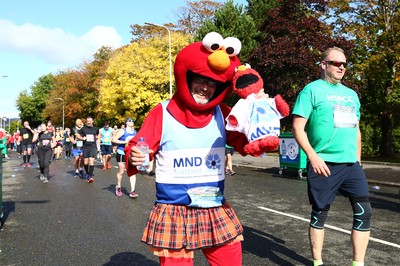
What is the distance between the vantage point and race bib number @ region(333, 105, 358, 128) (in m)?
3.51

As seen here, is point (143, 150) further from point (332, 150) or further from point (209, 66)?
point (332, 150)

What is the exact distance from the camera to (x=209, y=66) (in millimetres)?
2473

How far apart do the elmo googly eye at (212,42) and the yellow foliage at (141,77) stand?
105 ft

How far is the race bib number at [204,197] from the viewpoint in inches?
96.6

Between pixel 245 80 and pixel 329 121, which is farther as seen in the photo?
pixel 329 121

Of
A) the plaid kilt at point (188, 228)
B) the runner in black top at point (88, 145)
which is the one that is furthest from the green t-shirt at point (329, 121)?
the runner in black top at point (88, 145)

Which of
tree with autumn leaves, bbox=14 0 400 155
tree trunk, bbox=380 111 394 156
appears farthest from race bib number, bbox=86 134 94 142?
tree trunk, bbox=380 111 394 156

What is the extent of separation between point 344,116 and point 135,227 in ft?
11.6

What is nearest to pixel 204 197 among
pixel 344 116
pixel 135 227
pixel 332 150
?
pixel 332 150

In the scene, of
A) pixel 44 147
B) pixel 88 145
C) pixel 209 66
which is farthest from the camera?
pixel 88 145

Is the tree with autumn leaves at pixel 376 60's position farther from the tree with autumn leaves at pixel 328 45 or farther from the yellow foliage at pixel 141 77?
the yellow foliage at pixel 141 77

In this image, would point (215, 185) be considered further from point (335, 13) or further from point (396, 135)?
point (396, 135)

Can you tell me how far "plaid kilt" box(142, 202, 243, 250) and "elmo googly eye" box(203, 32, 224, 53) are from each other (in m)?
1.01

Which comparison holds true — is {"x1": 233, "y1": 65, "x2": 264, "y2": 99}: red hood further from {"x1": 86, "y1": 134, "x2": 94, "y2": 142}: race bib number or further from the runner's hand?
Answer: {"x1": 86, "y1": 134, "x2": 94, "y2": 142}: race bib number
